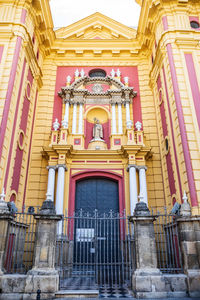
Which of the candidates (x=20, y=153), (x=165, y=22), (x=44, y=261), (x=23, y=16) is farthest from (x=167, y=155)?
(x=23, y=16)

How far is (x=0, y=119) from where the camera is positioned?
10.6m

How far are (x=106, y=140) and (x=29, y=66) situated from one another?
5.93m

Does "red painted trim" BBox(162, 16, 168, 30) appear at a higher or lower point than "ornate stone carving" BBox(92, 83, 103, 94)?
higher

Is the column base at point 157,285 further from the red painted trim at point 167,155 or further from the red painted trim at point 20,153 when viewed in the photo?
the red painted trim at point 20,153

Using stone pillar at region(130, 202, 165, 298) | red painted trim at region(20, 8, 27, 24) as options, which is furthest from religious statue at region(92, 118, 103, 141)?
stone pillar at region(130, 202, 165, 298)

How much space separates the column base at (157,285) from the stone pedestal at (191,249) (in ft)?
0.69

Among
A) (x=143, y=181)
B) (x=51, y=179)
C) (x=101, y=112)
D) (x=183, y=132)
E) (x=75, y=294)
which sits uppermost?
(x=101, y=112)

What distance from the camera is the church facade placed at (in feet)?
37.0

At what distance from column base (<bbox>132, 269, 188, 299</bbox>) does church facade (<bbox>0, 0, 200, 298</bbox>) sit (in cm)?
291

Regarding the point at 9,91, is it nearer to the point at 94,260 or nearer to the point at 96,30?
the point at 94,260

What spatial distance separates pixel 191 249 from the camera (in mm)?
7406

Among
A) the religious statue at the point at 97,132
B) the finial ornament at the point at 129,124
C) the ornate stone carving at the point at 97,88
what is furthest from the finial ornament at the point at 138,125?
the ornate stone carving at the point at 97,88

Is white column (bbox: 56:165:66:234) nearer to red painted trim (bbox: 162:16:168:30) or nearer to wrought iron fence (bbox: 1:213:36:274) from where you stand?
wrought iron fence (bbox: 1:213:36:274)

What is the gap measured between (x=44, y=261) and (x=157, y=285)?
3.22 metres
